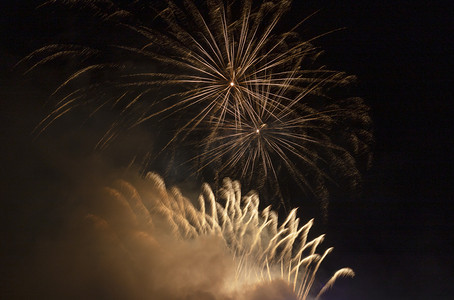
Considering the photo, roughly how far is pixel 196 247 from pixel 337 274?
4780 millimetres

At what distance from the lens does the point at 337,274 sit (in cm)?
1199

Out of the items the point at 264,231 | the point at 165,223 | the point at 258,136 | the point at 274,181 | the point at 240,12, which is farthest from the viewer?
the point at 165,223

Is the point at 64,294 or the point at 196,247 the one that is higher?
the point at 196,247

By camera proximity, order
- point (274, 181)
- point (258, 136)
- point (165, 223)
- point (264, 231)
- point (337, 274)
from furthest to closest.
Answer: point (337, 274) → point (165, 223) → point (264, 231) → point (274, 181) → point (258, 136)

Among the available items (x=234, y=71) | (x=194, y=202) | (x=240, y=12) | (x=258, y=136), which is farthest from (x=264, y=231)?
(x=240, y=12)

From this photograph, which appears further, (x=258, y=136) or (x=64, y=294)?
(x=64, y=294)

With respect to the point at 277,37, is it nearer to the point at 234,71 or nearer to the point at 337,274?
the point at 234,71

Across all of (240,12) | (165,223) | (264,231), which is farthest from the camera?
(165,223)

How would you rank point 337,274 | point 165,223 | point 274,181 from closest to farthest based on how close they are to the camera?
1. point 274,181
2. point 165,223
3. point 337,274

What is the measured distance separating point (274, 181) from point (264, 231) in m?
1.63

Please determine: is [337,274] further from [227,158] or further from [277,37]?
[277,37]

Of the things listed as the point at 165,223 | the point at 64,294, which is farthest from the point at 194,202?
the point at 64,294

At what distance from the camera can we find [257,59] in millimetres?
8031

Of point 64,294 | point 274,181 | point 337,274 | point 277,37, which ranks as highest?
point 277,37
